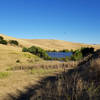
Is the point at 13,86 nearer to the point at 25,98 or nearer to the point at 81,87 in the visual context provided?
the point at 25,98

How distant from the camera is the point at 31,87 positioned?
23.9 feet

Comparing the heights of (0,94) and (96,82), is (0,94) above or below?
below

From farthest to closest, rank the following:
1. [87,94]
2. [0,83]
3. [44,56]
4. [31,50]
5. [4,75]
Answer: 1. [31,50]
2. [44,56]
3. [4,75]
4. [0,83]
5. [87,94]

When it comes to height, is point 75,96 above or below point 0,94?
above

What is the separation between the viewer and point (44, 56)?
3491 centimetres

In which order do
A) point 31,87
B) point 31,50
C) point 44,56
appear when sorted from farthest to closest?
point 31,50, point 44,56, point 31,87

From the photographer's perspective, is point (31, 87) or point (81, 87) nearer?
point (81, 87)

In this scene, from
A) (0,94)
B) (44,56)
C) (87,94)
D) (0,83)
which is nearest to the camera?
(87,94)

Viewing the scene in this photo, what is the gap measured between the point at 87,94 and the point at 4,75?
641 centimetres

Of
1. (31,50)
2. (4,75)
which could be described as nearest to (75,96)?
(4,75)

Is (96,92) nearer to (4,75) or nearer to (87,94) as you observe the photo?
(87,94)

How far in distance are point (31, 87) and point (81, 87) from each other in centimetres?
298

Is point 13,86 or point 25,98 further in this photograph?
point 13,86

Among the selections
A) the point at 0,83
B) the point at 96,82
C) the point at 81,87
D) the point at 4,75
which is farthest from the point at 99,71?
the point at 4,75
